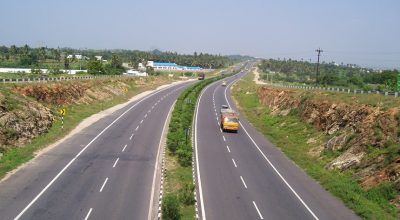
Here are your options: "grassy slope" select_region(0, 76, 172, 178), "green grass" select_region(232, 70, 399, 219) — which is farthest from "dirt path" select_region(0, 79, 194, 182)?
"green grass" select_region(232, 70, 399, 219)

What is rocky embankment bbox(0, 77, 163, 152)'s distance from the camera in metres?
33.0

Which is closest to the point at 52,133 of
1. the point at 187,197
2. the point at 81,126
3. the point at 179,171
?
the point at 81,126

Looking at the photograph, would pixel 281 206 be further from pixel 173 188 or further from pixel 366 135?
pixel 366 135

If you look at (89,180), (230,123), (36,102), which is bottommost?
(89,180)

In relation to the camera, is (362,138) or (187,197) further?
(362,138)

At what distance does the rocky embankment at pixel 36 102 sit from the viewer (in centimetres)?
3303

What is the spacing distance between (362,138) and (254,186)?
10562 mm

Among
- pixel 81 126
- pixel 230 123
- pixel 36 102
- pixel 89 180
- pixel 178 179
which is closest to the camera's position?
pixel 89 180

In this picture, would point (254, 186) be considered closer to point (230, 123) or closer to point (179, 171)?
point (179, 171)

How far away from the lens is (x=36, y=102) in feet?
140

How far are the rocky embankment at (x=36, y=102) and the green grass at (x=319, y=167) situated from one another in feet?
73.3

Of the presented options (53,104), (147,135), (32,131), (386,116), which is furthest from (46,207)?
(53,104)

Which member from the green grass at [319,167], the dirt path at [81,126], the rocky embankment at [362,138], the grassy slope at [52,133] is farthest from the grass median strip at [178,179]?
the rocky embankment at [362,138]

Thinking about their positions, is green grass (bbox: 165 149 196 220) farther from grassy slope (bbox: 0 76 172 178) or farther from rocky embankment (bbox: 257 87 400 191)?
rocky embankment (bbox: 257 87 400 191)
